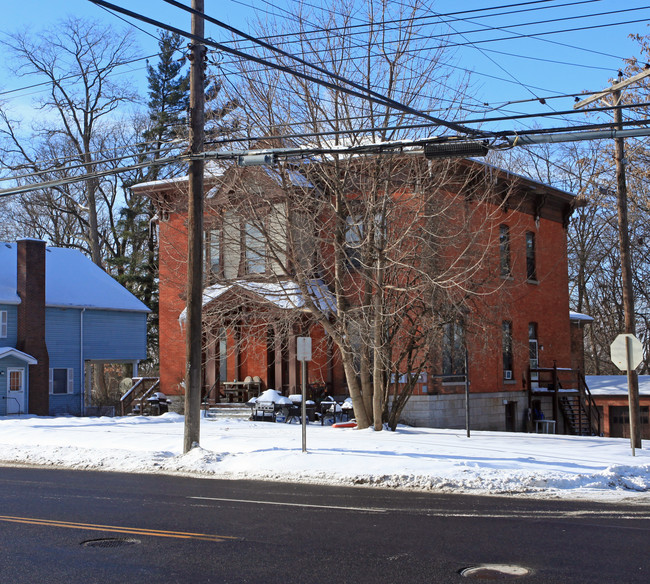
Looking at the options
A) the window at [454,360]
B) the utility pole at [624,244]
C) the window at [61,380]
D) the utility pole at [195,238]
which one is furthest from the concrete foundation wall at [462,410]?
the window at [61,380]

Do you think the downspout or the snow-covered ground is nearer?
the snow-covered ground

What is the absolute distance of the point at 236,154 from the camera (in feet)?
51.5

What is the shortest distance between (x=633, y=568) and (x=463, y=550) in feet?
5.66

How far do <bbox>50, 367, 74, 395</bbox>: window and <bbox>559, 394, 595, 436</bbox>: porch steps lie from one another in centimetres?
2419

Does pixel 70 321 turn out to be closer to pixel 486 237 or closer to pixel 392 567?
pixel 486 237

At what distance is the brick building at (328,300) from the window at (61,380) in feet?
33.3

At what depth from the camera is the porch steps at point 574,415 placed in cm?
3133

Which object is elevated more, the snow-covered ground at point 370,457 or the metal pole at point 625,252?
the metal pole at point 625,252

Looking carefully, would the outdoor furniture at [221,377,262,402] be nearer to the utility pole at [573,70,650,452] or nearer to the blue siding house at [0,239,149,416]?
the blue siding house at [0,239,149,416]

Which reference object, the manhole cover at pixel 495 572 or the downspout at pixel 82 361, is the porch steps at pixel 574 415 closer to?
the downspout at pixel 82 361

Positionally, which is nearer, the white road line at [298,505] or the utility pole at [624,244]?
the white road line at [298,505]

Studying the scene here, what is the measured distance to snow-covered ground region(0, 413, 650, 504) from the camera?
13836 mm

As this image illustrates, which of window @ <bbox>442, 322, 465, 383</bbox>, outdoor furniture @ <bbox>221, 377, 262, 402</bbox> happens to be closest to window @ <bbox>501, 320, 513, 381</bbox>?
window @ <bbox>442, 322, 465, 383</bbox>

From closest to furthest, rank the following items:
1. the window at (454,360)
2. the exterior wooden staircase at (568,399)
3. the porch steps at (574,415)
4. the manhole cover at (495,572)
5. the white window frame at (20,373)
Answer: the manhole cover at (495,572) → the window at (454,360) → the exterior wooden staircase at (568,399) → the porch steps at (574,415) → the white window frame at (20,373)
